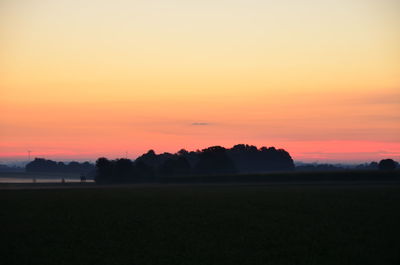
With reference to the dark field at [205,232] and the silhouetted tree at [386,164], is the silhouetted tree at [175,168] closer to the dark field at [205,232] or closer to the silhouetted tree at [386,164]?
the silhouetted tree at [386,164]

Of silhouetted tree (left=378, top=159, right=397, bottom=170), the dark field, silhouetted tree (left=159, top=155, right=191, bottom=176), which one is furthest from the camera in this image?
silhouetted tree (left=378, top=159, right=397, bottom=170)

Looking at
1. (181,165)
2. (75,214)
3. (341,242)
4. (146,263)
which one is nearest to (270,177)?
(181,165)

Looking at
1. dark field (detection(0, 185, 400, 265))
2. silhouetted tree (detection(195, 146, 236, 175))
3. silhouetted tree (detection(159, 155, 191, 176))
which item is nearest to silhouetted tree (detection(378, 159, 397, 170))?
silhouetted tree (detection(195, 146, 236, 175))

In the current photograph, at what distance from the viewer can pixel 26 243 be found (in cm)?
3170

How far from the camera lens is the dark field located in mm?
27844

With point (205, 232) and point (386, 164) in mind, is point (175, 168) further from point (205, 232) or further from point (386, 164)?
point (205, 232)

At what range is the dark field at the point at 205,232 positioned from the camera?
27.8 metres

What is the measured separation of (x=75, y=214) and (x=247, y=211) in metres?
15.2

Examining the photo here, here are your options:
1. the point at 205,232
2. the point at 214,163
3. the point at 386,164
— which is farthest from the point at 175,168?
the point at 205,232

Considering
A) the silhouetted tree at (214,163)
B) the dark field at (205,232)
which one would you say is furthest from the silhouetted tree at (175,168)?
the dark field at (205,232)

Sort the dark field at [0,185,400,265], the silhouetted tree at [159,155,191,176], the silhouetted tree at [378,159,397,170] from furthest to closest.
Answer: the silhouetted tree at [378,159,397,170] < the silhouetted tree at [159,155,191,176] < the dark field at [0,185,400,265]

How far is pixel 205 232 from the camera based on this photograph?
1390 inches

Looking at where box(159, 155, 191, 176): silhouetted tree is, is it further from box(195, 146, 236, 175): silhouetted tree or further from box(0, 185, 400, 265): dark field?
box(0, 185, 400, 265): dark field

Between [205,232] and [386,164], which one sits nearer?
[205,232]
